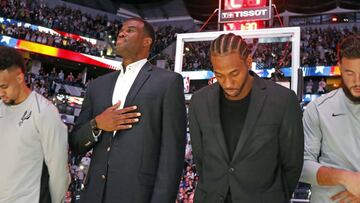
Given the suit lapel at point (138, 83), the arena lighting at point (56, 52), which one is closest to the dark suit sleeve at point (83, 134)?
the suit lapel at point (138, 83)

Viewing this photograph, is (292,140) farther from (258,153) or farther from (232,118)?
(232,118)

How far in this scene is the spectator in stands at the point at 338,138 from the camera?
1.94 metres

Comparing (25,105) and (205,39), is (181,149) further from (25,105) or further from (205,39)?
(205,39)

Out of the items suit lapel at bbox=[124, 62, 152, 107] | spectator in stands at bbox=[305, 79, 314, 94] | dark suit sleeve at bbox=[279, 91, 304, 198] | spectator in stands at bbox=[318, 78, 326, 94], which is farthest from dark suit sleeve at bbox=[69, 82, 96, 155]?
spectator in stands at bbox=[305, 79, 314, 94]

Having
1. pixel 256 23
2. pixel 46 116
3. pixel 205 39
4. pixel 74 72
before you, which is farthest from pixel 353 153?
pixel 74 72

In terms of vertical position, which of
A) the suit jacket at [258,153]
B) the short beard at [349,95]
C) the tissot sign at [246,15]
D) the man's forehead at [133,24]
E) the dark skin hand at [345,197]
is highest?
the tissot sign at [246,15]

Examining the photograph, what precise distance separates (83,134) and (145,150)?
0.36 metres

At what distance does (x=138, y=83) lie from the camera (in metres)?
2.44

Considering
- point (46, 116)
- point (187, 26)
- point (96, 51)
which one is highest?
point (187, 26)

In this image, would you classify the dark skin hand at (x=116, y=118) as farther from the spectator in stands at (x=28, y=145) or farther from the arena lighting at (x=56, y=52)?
the arena lighting at (x=56, y=52)

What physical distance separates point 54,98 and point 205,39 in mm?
16441

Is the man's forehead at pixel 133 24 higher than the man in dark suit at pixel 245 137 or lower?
higher

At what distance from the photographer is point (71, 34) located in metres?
24.3

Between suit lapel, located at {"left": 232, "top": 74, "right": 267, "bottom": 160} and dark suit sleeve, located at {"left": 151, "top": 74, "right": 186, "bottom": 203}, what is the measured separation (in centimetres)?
39
